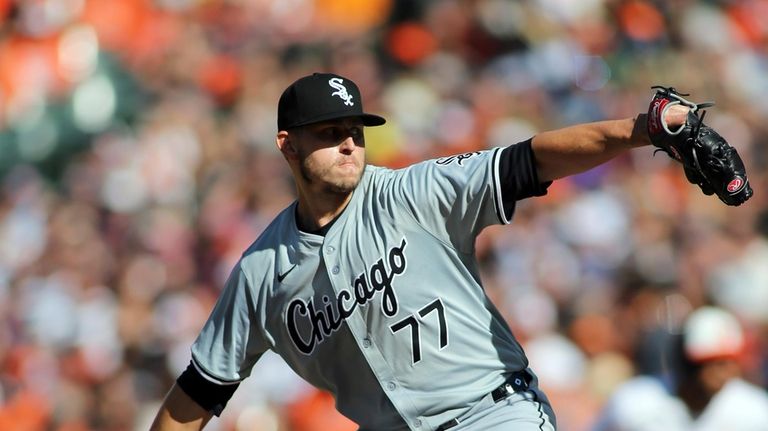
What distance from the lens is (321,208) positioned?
14.2 ft

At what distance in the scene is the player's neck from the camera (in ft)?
14.1

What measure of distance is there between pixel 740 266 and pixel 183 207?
4.97m

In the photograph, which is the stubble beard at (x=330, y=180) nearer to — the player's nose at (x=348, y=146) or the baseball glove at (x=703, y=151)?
the player's nose at (x=348, y=146)

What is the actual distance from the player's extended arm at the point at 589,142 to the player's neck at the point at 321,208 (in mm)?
800

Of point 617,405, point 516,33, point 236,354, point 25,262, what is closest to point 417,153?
point 516,33

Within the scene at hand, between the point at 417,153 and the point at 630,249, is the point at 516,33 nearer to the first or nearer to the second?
the point at 417,153

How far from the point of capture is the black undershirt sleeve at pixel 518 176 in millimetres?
3832

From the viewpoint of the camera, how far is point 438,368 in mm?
4078

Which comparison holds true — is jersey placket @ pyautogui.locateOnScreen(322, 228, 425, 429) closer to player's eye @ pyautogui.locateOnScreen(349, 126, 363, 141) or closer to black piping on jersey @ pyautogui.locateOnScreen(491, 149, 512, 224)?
player's eye @ pyautogui.locateOnScreen(349, 126, 363, 141)

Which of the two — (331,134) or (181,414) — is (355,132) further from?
(181,414)

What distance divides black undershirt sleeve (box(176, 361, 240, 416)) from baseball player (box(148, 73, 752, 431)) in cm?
25

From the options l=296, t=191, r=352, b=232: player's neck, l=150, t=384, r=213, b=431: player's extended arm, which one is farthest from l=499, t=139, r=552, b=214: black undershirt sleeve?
l=150, t=384, r=213, b=431: player's extended arm

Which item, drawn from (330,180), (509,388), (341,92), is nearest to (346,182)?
(330,180)

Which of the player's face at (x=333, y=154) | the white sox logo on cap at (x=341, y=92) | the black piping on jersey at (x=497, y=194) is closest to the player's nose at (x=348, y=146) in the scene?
the player's face at (x=333, y=154)
